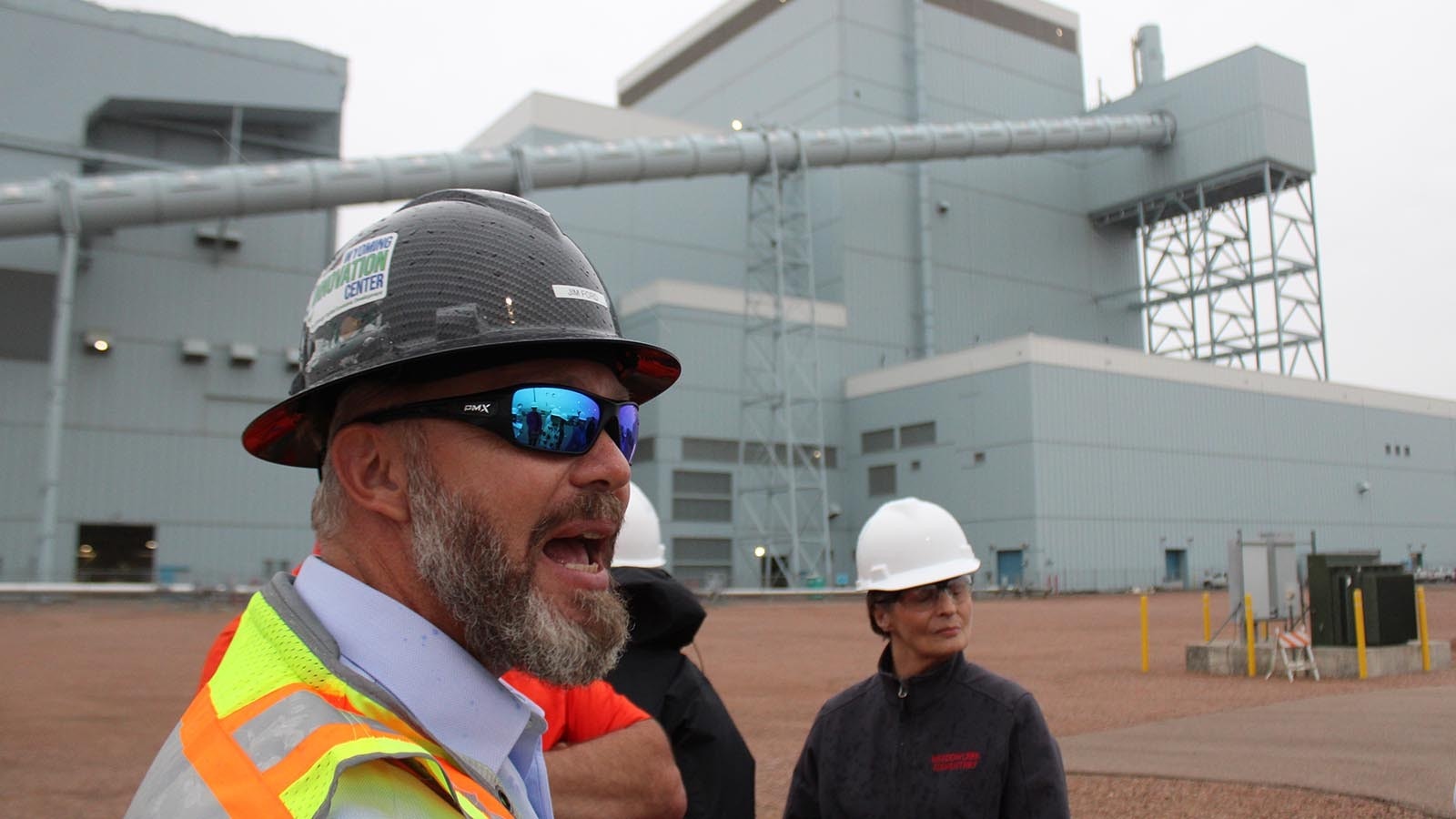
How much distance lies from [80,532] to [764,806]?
2828 cm

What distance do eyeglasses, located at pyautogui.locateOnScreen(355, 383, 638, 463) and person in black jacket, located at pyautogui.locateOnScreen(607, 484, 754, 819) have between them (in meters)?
1.64

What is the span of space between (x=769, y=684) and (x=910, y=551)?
35.6 ft

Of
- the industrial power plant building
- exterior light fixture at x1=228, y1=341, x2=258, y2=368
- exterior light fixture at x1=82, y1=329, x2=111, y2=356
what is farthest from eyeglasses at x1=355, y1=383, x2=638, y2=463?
exterior light fixture at x1=82, y1=329, x2=111, y2=356

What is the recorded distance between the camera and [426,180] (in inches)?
1198

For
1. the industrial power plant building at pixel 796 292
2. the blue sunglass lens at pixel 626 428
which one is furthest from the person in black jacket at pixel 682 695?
the industrial power plant building at pixel 796 292

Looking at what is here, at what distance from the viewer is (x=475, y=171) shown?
102ft

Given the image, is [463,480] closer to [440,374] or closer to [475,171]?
[440,374]

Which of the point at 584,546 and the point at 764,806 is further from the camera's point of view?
the point at 764,806

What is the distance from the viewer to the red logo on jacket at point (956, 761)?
3.20 metres

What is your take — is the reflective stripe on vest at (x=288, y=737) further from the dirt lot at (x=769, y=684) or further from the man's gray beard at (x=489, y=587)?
the dirt lot at (x=769, y=684)

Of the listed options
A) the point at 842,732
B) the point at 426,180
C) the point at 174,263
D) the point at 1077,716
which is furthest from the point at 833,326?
the point at 842,732

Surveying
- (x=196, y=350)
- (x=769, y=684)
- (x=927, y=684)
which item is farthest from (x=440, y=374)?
(x=196, y=350)

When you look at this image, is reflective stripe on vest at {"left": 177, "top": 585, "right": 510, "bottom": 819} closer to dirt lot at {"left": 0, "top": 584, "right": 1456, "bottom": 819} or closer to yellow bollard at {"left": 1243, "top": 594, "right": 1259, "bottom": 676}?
dirt lot at {"left": 0, "top": 584, "right": 1456, "bottom": 819}

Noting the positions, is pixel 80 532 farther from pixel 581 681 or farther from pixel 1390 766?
pixel 581 681
